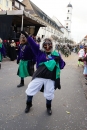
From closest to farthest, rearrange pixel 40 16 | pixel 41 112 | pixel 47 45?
pixel 47 45, pixel 41 112, pixel 40 16

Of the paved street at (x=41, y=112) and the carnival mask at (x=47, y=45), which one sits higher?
the carnival mask at (x=47, y=45)

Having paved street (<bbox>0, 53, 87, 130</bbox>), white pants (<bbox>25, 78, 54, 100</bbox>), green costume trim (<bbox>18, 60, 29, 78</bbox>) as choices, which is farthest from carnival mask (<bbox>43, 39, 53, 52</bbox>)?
green costume trim (<bbox>18, 60, 29, 78</bbox>)

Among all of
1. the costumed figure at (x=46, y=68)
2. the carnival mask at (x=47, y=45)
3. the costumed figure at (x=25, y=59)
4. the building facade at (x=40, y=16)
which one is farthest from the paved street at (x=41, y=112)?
the building facade at (x=40, y=16)

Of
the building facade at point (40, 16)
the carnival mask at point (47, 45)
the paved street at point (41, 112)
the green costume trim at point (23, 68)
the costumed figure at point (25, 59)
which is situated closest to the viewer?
the paved street at point (41, 112)

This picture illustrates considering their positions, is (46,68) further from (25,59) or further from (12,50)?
(12,50)

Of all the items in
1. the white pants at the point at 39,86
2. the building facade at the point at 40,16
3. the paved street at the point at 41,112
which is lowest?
the paved street at the point at 41,112

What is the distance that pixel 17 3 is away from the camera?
36156mm

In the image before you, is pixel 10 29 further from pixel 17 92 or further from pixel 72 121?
pixel 72 121

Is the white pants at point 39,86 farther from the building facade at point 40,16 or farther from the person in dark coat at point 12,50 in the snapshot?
the building facade at point 40,16

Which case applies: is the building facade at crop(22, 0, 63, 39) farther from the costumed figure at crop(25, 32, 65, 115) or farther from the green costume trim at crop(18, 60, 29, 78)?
the costumed figure at crop(25, 32, 65, 115)

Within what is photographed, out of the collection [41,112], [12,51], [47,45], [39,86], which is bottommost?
[41,112]

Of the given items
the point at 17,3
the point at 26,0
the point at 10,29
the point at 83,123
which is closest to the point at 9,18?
the point at 10,29

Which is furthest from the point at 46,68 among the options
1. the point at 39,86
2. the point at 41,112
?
the point at 41,112

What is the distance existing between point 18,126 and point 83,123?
1321mm
